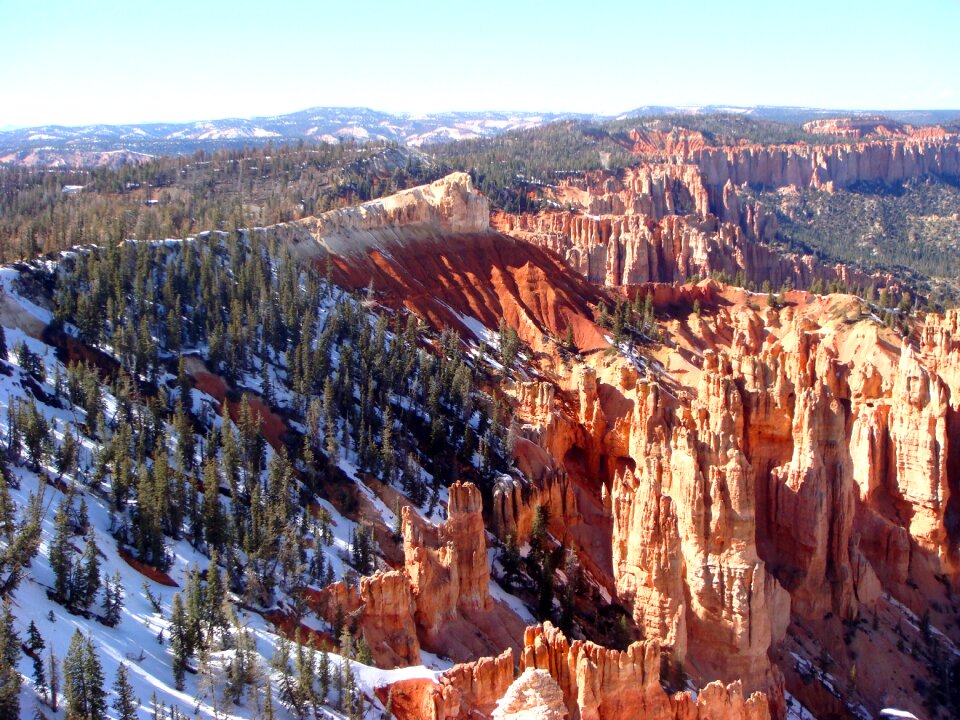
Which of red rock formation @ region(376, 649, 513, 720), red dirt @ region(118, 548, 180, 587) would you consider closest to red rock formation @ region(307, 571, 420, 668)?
red rock formation @ region(376, 649, 513, 720)

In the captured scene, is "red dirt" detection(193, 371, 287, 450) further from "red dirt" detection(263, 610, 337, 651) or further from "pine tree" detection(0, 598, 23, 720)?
"pine tree" detection(0, 598, 23, 720)

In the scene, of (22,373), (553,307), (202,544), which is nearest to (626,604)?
(202,544)

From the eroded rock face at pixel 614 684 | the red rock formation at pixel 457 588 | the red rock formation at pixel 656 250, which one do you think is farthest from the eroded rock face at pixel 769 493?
the red rock formation at pixel 656 250

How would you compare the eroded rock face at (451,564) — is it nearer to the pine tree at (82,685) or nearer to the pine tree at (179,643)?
the pine tree at (179,643)

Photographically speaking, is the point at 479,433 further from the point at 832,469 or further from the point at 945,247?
the point at 945,247

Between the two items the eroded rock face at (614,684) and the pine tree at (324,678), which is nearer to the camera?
the eroded rock face at (614,684)

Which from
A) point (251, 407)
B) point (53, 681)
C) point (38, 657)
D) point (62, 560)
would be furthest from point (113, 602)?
point (251, 407)
